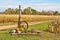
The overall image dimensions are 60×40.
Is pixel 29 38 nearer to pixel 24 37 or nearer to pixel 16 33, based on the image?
pixel 24 37

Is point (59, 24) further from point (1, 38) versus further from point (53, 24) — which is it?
point (1, 38)

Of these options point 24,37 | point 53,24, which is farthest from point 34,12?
point 24,37

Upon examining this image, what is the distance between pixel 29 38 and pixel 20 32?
178 cm

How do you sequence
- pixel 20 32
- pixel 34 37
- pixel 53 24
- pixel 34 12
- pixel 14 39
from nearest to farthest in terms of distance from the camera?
pixel 14 39
pixel 34 37
pixel 20 32
pixel 53 24
pixel 34 12

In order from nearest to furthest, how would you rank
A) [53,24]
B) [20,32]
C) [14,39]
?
[14,39] < [20,32] < [53,24]

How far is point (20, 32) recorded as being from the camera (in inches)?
685

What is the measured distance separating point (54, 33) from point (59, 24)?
1369 mm

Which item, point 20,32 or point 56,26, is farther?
point 56,26

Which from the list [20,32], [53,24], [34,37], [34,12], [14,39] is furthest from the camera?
[34,12]

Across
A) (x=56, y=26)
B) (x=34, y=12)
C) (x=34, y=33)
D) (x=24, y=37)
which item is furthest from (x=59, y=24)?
(x=34, y=12)

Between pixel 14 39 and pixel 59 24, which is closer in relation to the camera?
pixel 14 39

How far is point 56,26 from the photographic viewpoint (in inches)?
780

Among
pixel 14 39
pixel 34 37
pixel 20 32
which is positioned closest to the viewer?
pixel 14 39

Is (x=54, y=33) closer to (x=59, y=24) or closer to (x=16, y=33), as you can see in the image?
(x=59, y=24)
